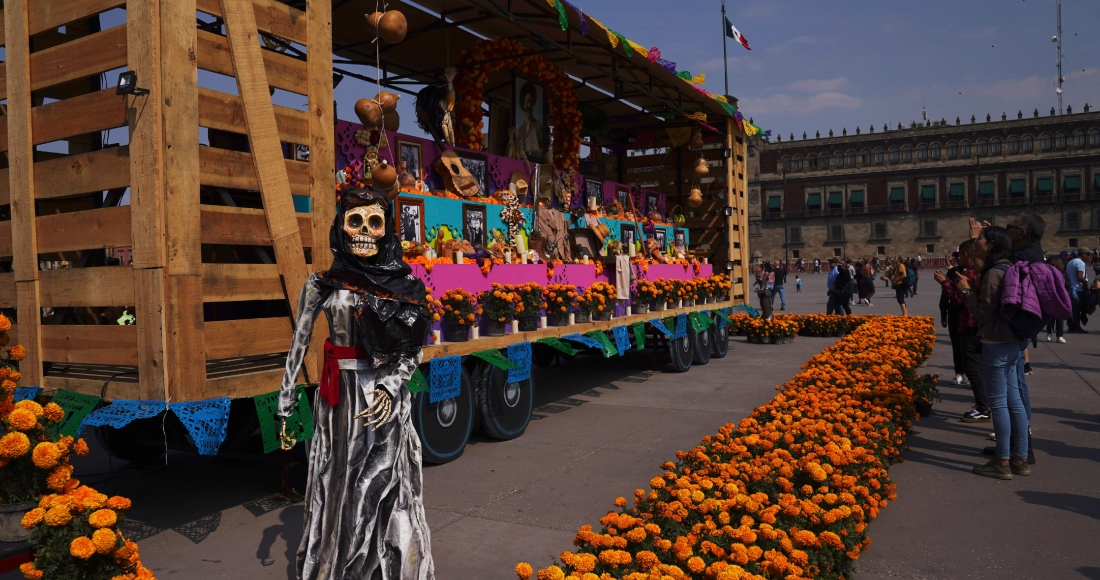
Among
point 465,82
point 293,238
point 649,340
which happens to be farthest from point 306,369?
point 649,340

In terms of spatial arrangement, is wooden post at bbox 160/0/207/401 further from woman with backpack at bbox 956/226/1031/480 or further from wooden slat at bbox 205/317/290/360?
woman with backpack at bbox 956/226/1031/480

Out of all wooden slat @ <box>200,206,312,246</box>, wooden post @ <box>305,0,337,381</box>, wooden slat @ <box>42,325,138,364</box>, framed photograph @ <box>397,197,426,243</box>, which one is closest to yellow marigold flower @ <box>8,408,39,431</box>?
wooden slat @ <box>42,325,138,364</box>

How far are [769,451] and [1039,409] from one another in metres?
5.29

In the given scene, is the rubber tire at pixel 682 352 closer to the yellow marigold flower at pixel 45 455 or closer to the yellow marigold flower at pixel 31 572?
the yellow marigold flower at pixel 45 455

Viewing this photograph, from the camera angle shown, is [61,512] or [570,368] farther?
[570,368]

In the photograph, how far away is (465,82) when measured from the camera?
9.62m

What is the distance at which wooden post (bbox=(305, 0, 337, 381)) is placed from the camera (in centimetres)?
530

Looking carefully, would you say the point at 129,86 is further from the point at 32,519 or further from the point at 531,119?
the point at 531,119

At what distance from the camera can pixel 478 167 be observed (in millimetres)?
9555

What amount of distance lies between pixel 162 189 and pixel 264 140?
31.8 inches

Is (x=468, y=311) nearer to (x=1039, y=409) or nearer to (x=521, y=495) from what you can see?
(x=521, y=495)

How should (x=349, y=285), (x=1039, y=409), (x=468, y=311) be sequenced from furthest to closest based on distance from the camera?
1. (x=1039, y=409)
2. (x=468, y=311)
3. (x=349, y=285)

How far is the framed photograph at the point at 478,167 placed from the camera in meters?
9.32

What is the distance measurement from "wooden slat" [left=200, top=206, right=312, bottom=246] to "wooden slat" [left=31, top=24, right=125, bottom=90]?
2.98ft
